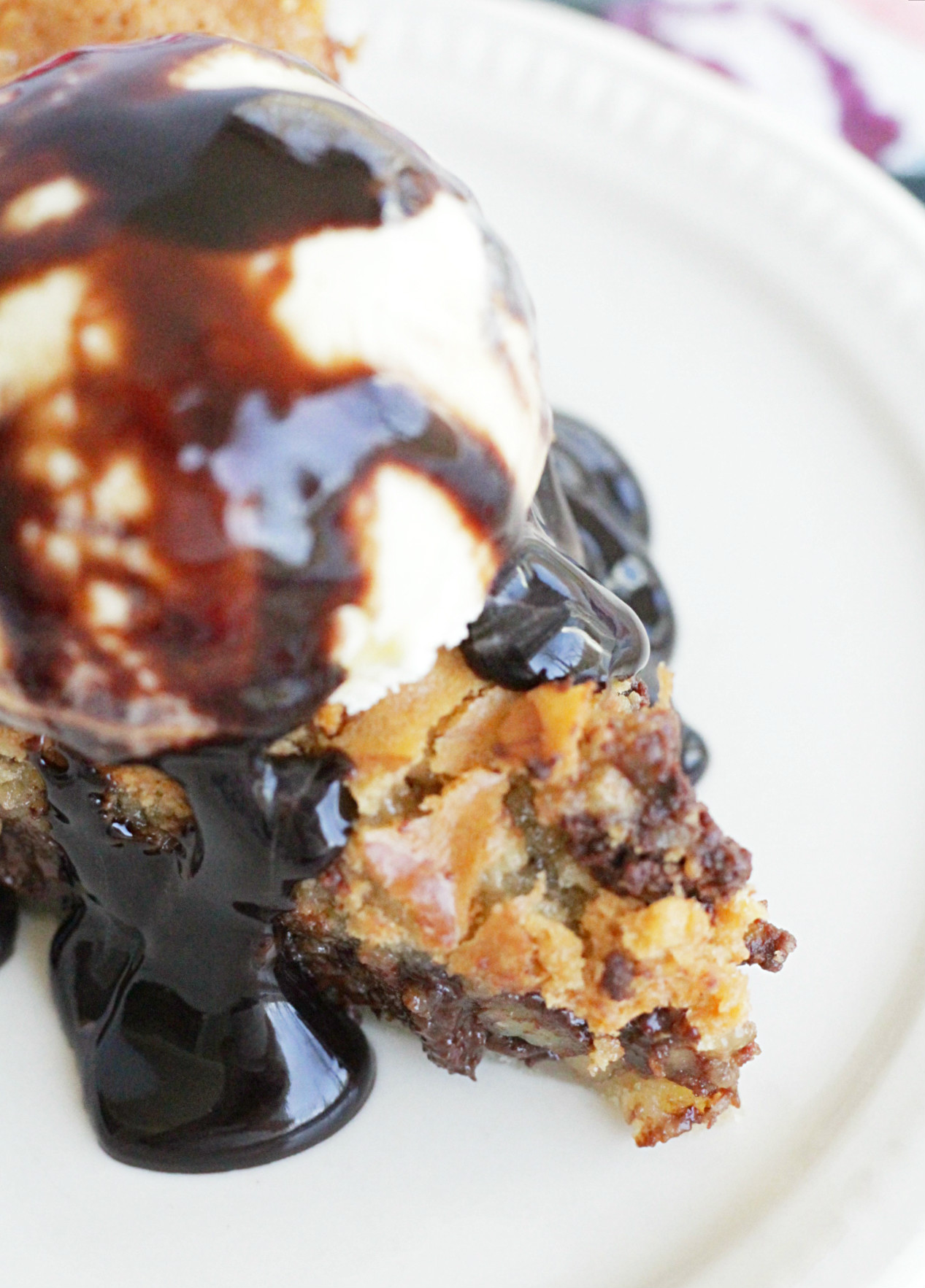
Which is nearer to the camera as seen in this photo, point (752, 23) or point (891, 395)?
point (891, 395)

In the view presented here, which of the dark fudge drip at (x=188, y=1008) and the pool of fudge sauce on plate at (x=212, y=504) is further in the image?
the dark fudge drip at (x=188, y=1008)

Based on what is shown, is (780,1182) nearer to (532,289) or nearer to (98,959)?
(98,959)

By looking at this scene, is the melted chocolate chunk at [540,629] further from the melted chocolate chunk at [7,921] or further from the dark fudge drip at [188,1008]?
the melted chocolate chunk at [7,921]

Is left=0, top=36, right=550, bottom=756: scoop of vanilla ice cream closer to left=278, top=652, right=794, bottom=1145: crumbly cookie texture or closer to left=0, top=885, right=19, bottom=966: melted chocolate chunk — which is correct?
left=278, top=652, right=794, bottom=1145: crumbly cookie texture

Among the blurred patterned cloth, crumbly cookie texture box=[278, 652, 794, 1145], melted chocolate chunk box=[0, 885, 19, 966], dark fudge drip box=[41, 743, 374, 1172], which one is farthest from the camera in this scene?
the blurred patterned cloth

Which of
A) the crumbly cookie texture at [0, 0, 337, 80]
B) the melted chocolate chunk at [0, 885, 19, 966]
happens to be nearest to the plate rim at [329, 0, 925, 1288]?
the crumbly cookie texture at [0, 0, 337, 80]

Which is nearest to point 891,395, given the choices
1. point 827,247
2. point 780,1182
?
point 827,247

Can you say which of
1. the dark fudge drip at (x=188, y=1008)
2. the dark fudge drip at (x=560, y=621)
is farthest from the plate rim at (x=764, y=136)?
the dark fudge drip at (x=188, y=1008)

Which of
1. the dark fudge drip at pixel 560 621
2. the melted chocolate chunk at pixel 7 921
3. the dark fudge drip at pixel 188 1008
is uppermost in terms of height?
the dark fudge drip at pixel 560 621
